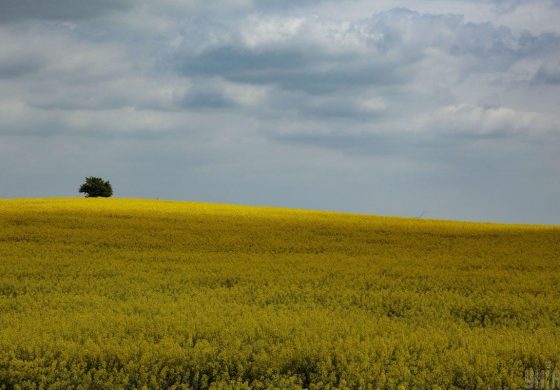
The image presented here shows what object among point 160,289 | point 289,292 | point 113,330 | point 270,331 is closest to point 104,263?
point 160,289

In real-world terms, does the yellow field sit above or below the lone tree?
below

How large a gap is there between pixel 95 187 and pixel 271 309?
4134 cm

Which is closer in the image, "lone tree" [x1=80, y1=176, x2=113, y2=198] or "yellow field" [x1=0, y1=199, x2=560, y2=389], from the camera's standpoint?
"yellow field" [x1=0, y1=199, x2=560, y2=389]

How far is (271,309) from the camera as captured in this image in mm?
11359

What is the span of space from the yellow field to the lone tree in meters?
25.5

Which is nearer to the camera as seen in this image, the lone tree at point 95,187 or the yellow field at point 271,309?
the yellow field at point 271,309

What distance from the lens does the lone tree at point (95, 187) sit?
49.9 metres

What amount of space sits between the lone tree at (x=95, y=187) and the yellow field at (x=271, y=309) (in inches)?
1003

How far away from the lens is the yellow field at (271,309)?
7.83m

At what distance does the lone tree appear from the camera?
4991cm

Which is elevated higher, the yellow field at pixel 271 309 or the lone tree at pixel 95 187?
the lone tree at pixel 95 187

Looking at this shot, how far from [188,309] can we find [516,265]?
11476 mm

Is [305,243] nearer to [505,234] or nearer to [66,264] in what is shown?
[66,264]

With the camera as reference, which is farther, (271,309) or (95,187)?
(95,187)
